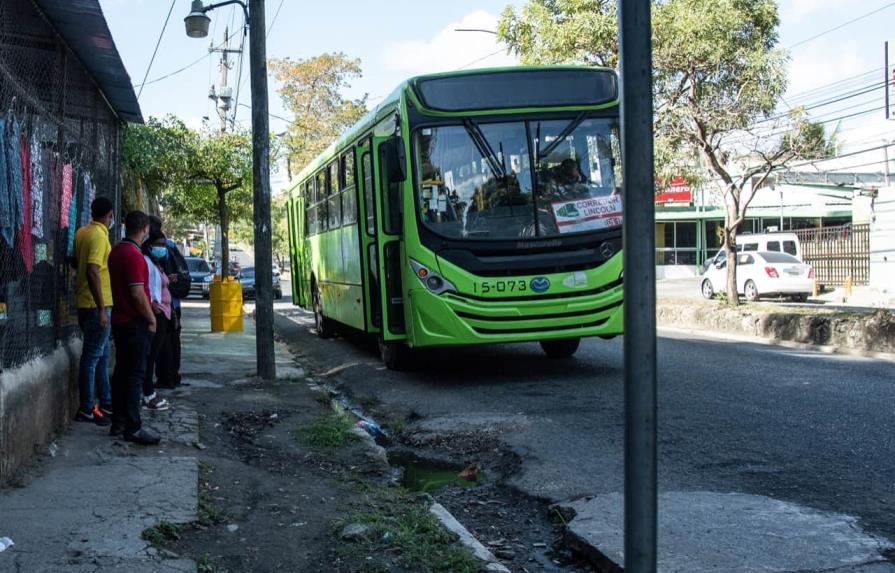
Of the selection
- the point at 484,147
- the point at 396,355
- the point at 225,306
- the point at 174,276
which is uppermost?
the point at 484,147

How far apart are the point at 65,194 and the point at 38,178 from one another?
1.23m

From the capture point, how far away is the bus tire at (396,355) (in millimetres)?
11195

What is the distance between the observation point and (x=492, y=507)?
5.45 m

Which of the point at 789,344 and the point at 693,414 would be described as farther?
the point at 789,344

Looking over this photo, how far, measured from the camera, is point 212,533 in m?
4.55

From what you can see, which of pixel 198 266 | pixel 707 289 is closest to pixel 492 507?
pixel 707 289

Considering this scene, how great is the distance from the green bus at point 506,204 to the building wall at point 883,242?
19705mm

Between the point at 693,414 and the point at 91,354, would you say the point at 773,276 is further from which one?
the point at 91,354

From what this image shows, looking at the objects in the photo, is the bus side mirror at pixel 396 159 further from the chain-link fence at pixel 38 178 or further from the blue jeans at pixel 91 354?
the blue jeans at pixel 91 354

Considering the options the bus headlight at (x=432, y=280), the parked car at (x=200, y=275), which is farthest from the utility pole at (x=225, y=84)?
the bus headlight at (x=432, y=280)

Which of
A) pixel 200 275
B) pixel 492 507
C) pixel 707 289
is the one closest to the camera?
pixel 492 507

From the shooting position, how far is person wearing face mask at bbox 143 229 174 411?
802 cm

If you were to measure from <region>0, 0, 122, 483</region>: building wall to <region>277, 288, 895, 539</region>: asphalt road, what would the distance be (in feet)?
10.3

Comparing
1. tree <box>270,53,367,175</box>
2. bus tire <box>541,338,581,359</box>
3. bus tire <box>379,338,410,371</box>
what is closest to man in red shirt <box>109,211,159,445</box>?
bus tire <box>379,338,410,371</box>
